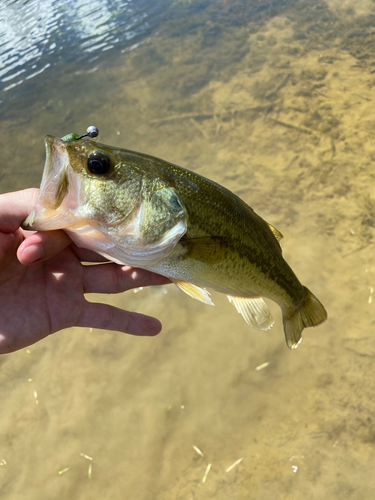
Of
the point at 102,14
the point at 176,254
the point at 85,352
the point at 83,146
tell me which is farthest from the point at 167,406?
the point at 102,14

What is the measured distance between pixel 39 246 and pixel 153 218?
24.7 inches

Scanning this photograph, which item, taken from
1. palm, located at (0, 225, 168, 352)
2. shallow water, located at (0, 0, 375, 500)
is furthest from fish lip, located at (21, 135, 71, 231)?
shallow water, located at (0, 0, 375, 500)

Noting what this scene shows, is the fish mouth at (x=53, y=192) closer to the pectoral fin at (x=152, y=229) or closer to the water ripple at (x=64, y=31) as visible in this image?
the pectoral fin at (x=152, y=229)

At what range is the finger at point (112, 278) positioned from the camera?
2.63m

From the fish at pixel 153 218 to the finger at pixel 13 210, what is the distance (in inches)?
16.5

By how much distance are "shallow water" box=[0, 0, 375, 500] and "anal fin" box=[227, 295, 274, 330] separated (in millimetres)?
1144

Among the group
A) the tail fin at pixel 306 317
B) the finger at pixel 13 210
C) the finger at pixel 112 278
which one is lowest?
the tail fin at pixel 306 317

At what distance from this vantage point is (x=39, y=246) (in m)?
1.91

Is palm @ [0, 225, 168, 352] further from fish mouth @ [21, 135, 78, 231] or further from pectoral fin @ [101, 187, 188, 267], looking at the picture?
pectoral fin @ [101, 187, 188, 267]

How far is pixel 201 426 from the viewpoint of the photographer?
3.24 meters

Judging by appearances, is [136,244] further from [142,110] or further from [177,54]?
[177,54]

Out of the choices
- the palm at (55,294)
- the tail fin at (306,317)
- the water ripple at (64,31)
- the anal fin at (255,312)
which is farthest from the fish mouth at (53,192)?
the water ripple at (64,31)

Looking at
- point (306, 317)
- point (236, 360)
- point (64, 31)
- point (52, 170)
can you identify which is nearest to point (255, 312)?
point (306, 317)

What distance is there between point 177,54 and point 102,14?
3.88 m
